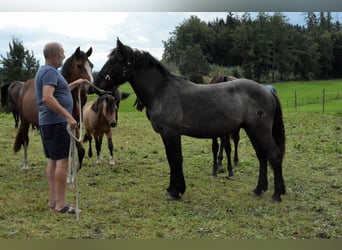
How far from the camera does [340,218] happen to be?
4.28m

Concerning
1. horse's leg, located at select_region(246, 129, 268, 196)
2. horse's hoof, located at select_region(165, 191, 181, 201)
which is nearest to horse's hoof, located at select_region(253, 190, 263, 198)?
horse's leg, located at select_region(246, 129, 268, 196)

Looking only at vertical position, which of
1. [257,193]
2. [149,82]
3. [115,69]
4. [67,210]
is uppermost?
[115,69]

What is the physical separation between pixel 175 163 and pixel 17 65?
927 inches

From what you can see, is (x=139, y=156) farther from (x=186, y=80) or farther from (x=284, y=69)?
(x=284, y=69)

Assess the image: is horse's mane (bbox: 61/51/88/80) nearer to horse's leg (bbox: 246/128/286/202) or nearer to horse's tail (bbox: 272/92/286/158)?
horse's leg (bbox: 246/128/286/202)

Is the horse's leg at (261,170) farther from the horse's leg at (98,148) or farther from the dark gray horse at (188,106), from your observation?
the horse's leg at (98,148)

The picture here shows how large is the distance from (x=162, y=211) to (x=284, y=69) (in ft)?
57.8

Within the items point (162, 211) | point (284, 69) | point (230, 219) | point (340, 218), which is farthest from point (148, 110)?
point (284, 69)

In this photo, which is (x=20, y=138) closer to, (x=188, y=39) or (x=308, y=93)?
(x=188, y=39)

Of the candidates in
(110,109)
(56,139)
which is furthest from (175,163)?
(110,109)

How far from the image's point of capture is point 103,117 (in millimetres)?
7621

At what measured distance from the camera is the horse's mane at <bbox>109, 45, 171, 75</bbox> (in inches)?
200

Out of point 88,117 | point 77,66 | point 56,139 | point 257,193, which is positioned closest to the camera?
point 56,139

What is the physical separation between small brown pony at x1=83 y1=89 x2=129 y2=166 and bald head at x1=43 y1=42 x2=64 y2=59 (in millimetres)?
2990
